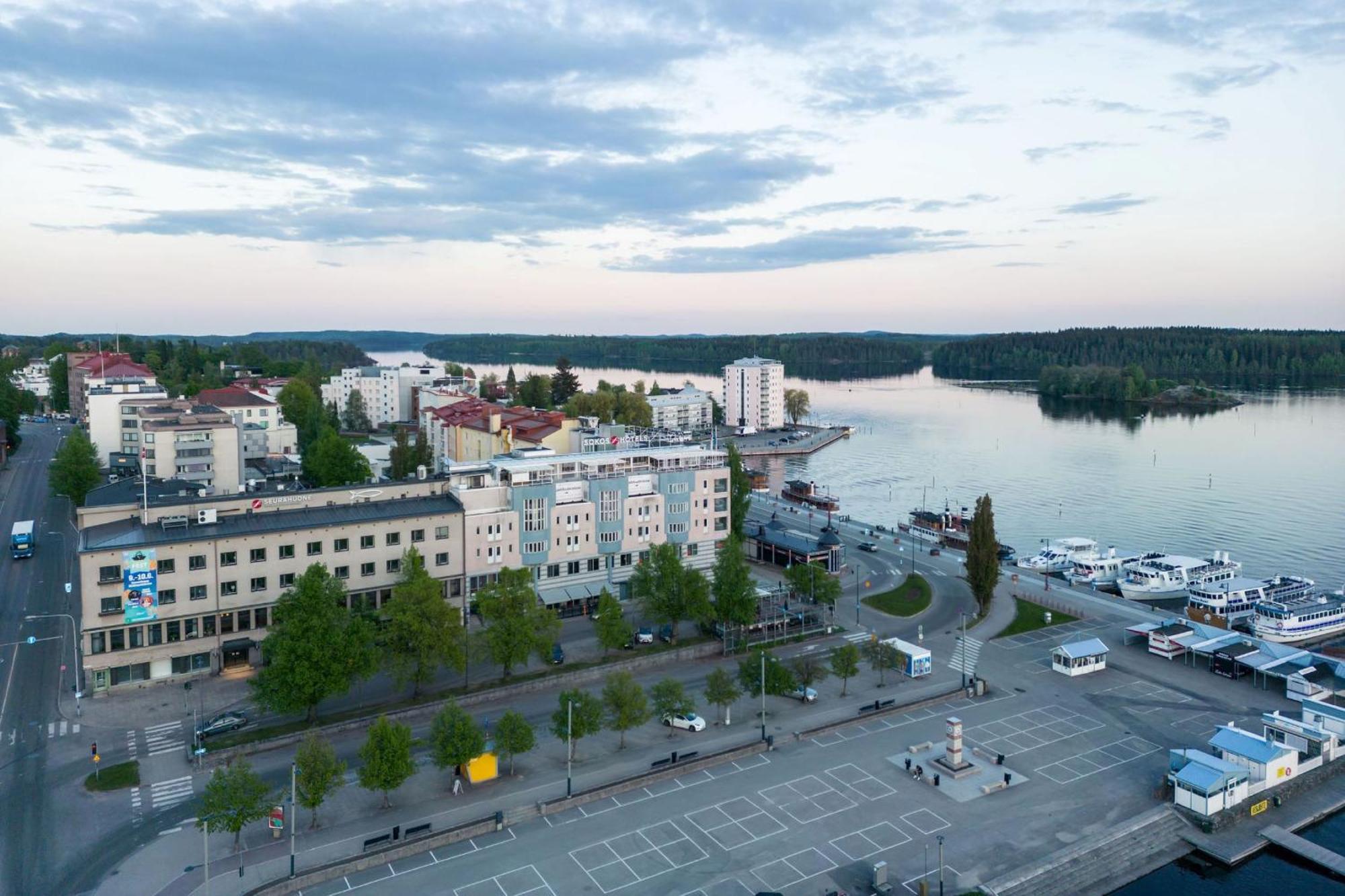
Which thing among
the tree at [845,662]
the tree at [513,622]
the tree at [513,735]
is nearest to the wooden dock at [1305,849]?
the tree at [845,662]

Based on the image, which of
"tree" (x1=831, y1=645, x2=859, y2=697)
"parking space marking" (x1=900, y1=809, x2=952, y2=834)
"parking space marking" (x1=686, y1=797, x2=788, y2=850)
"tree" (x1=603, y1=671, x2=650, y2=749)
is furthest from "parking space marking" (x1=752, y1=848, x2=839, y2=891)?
"tree" (x1=831, y1=645, x2=859, y2=697)

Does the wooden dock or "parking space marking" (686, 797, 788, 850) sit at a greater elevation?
"parking space marking" (686, 797, 788, 850)

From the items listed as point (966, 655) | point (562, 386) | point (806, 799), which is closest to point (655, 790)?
point (806, 799)

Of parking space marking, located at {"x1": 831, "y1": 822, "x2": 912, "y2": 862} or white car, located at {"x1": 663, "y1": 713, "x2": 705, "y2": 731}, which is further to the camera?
white car, located at {"x1": 663, "y1": 713, "x2": 705, "y2": 731}

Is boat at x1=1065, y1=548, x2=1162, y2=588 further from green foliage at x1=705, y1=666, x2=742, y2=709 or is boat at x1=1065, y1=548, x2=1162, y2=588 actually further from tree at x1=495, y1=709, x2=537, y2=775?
tree at x1=495, y1=709, x2=537, y2=775

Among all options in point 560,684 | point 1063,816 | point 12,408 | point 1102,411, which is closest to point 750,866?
point 1063,816

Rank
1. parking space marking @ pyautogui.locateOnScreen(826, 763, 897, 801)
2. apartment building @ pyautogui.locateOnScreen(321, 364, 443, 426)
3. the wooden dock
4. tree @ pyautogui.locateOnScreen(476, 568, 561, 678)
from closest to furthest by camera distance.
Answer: the wooden dock < parking space marking @ pyautogui.locateOnScreen(826, 763, 897, 801) < tree @ pyautogui.locateOnScreen(476, 568, 561, 678) < apartment building @ pyautogui.locateOnScreen(321, 364, 443, 426)

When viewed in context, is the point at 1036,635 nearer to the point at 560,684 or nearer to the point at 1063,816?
the point at 1063,816
